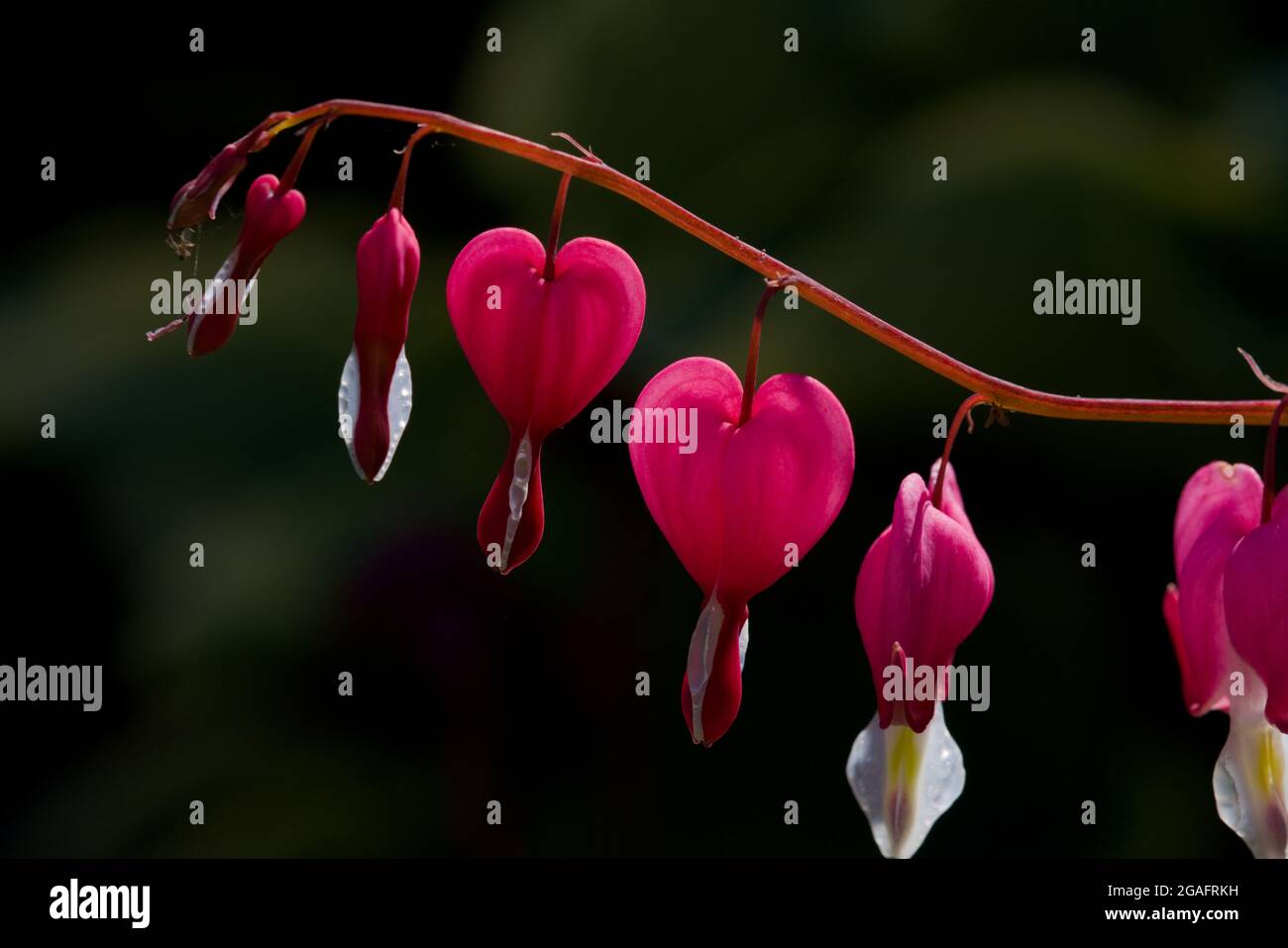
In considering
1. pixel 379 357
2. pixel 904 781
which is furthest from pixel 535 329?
pixel 904 781

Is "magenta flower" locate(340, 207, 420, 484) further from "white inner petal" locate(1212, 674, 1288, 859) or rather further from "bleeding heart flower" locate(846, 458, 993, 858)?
"white inner petal" locate(1212, 674, 1288, 859)

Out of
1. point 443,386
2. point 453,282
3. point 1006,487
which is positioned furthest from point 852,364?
point 453,282

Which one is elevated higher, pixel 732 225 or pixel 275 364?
pixel 732 225

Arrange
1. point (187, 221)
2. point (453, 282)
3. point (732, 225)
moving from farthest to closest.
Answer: point (732, 225)
point (453, 282)
point (187, 221)

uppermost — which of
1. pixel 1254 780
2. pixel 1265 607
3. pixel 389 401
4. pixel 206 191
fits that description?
pixel 206 191

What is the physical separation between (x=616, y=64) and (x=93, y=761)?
5.86ft

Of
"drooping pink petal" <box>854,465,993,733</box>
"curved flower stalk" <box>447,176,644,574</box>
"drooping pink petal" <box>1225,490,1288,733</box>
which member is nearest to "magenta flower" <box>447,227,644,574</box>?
"curved flower stalk" <box>447,176,644,574</box>

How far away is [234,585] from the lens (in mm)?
2379

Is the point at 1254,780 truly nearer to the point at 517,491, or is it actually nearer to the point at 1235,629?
the point at 1235,629

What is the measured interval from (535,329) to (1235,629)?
47 cm

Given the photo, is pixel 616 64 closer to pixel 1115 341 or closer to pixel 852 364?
pixel 852 364

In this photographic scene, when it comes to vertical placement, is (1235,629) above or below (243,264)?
below

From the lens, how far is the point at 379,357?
31.4 inches

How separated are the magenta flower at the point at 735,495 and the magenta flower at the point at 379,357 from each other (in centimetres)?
15
